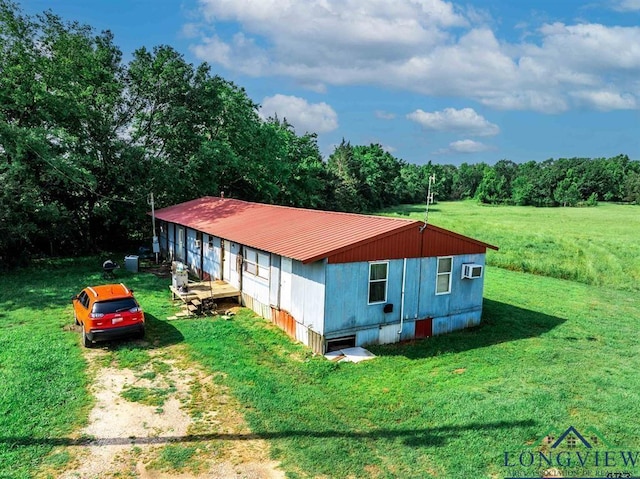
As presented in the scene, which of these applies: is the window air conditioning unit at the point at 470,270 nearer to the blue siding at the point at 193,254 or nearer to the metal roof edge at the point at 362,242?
the metal roof edge at the point at 362,242

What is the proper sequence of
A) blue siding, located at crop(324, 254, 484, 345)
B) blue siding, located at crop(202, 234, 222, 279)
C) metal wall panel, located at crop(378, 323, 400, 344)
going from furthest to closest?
blue siding, located at crop(202, 234, 222, 279) → metal wall panel, located at crop(378, 323, 400, 344) → blue siding, located at crop(324, 254, 484, 345)

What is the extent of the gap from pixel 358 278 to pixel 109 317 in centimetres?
744

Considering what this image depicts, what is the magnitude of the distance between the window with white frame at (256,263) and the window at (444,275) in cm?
606

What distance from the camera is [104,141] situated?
89.8ft

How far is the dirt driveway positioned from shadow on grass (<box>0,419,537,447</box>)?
0.11ft

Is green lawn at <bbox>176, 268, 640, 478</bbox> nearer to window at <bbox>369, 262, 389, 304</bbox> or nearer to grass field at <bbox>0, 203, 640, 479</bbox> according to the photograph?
grass field at <bbox>0, 203, 640, 479</bbox>

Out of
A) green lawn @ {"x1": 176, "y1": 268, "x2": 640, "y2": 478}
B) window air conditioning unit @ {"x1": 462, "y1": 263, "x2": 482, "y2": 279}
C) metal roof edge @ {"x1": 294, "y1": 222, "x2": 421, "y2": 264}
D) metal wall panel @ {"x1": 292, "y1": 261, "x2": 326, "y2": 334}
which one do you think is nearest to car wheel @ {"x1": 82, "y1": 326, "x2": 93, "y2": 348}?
green lawn @ {"x1": 176, "y1": 268, "x2": 640, "y2": 478}

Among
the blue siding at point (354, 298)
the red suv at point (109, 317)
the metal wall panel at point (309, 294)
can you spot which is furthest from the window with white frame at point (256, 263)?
the red suv at point (109, 317)

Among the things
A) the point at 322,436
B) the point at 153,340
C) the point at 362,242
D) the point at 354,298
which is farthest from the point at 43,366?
the point at 362,242

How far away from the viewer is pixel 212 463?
24.8 ft

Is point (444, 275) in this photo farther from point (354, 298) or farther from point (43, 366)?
point (43, 366)

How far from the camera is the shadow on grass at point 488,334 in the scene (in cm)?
1325

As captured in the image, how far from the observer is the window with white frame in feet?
51.8

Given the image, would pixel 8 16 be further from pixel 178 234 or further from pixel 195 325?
pixel 195 325
